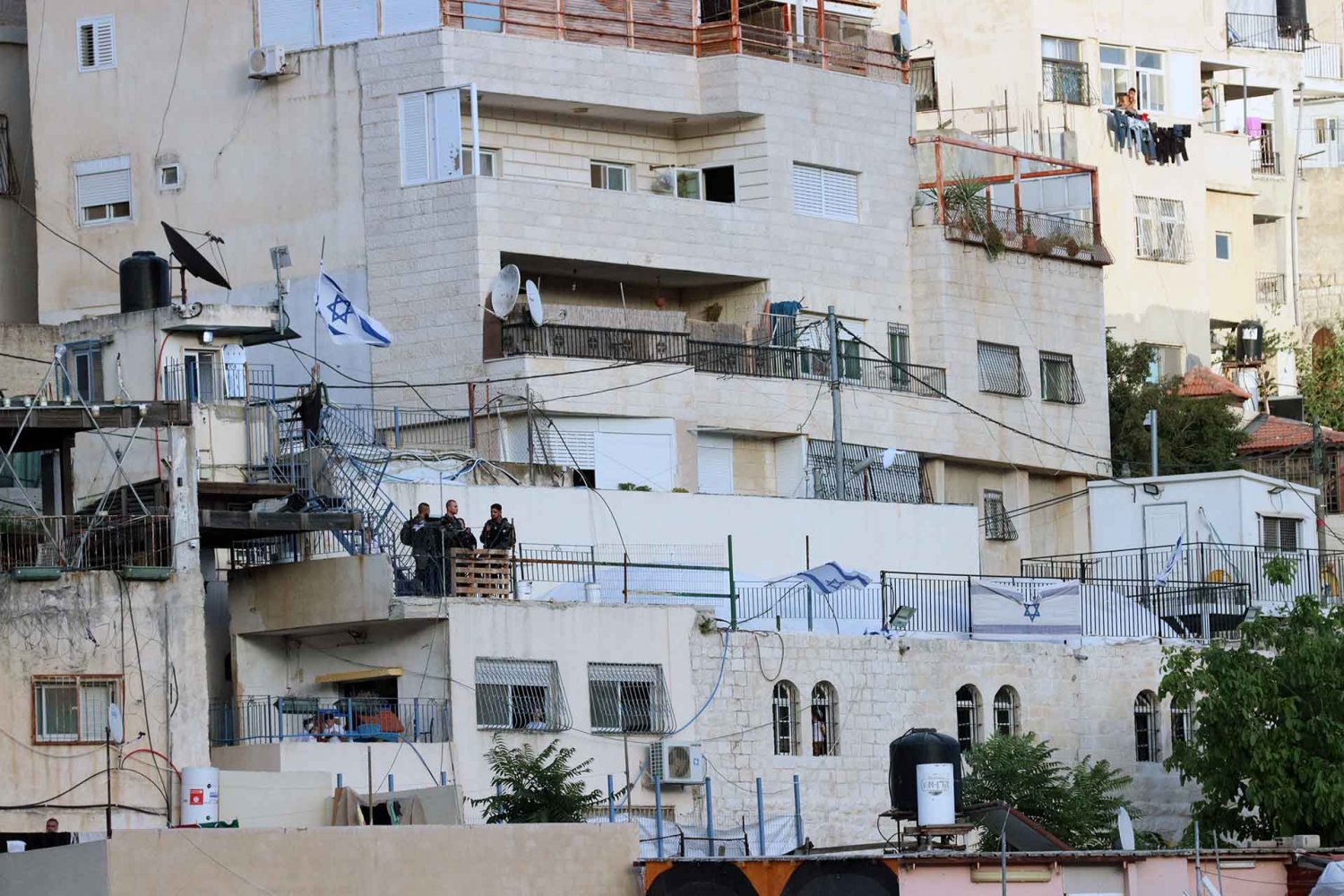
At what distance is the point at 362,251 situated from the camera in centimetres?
5053

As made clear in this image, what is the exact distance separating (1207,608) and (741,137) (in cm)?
1195

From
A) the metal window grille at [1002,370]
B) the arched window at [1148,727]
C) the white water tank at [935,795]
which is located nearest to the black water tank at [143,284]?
the metal window grille at [1002,370]

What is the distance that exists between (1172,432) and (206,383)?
22.8 metres

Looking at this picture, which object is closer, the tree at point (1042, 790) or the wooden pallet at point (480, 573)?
the wooden pallet at point (480, 573)

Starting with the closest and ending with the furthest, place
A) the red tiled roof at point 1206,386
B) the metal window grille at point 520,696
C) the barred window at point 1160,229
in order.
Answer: the metal window grille at point 520,696, the red tiled roof at point 1206,386, the barred window at point 1160,229

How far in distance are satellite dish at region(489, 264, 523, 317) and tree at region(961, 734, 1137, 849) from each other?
11417mm

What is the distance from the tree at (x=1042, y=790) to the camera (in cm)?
4169

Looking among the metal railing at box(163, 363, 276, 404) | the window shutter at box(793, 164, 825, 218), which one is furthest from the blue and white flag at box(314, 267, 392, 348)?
the window shutter at box(793, 164, 825, 218)

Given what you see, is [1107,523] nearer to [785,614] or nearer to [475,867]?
[785,614]

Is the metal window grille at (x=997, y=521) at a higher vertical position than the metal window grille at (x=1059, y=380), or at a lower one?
lower

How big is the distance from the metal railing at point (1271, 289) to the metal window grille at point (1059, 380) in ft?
53.0

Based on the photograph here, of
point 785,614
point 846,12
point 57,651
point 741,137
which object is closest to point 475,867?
point 57,651

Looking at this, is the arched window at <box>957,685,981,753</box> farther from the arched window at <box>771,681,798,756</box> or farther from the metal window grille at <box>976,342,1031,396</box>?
the metal window grille at <box>976,342,1031,396</box>

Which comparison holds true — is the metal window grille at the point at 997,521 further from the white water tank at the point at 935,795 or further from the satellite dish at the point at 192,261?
the white water tank at the point at 935,795
